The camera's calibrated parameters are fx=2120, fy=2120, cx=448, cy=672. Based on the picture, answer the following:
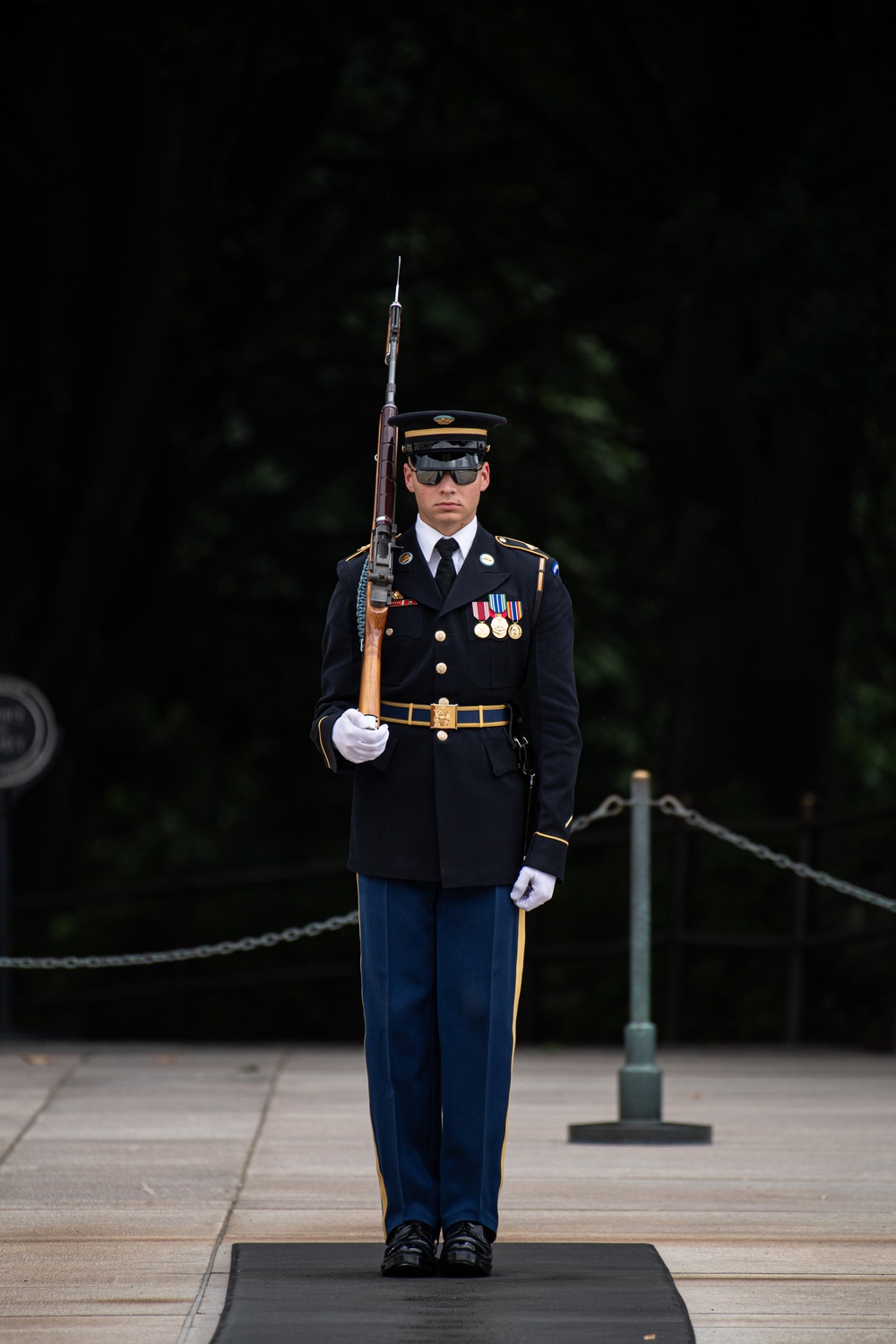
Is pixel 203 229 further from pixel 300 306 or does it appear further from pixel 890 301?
pixel 890 301

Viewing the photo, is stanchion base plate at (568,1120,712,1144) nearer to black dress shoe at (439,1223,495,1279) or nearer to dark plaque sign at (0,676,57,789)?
black dress shoe at (439,1223,495,1279)

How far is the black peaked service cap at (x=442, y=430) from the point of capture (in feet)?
17.5

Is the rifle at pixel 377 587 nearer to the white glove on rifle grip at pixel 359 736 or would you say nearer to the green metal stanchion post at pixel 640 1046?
the white glove on rifle grip at pixel 359 736

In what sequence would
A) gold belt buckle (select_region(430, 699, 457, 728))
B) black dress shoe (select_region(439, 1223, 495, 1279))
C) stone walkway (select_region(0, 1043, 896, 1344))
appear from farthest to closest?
gold belt buckle (select_region(430, 699, 457, 728)), black dress shoe (select_region(439, 1223, 495, 1279)), stone walkway (select_region(0, 1043, 896, 1344))

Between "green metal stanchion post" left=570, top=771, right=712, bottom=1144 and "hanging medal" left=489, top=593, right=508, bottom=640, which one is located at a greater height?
"hanging medal" left=489, top=593, right=508, bottom=640

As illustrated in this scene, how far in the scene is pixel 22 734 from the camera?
12445 mm

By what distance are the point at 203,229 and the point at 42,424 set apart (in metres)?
1.81

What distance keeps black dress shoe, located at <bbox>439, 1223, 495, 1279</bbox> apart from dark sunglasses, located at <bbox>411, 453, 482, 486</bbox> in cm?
186

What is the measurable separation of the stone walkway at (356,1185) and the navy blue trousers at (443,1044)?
0.32 metres

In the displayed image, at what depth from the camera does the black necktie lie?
5.38 meters

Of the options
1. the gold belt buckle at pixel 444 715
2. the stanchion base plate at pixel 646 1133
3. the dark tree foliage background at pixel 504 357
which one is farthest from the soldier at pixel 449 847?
the dark tree foliage background at pixel 504 357

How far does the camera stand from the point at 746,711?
13.9 meters

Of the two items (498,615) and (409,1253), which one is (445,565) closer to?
(498,615)

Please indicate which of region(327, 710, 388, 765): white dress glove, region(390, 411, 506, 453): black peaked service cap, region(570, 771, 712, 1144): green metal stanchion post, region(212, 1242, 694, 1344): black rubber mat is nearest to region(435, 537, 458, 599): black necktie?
region(390, 411, 506, 453): black peaked service cap
